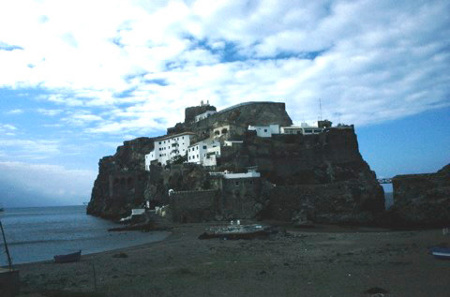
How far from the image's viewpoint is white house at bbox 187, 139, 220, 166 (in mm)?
61531

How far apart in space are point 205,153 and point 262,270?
147ft

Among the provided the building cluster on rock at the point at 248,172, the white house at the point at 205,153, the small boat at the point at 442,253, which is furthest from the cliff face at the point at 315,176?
the small boat at the point at 442,253

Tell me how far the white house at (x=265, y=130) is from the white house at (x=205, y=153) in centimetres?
821

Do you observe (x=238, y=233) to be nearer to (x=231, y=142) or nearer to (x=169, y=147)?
(x=231, y=142)

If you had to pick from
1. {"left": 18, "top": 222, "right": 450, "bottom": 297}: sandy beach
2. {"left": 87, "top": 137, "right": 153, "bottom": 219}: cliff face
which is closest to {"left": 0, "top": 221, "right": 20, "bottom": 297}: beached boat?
{"left": 18, "top": 222, "right": 450, "bottom": 297}: sandy beach

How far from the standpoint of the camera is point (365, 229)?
136 feet

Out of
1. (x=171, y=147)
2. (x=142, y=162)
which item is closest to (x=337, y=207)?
(x=171, y=147)

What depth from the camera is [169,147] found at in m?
78.8

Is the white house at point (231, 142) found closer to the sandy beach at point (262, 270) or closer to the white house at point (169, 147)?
the white house at point (169, 147)

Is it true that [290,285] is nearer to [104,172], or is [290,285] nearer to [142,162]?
[142,162]

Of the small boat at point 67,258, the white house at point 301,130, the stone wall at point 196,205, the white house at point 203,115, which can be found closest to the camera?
the small boat at point 67,258

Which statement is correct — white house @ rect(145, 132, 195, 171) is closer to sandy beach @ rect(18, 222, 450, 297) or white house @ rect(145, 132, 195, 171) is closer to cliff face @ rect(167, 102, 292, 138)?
cliff face @ rect(167, 102, 292, 138)

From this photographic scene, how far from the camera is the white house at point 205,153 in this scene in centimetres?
6153

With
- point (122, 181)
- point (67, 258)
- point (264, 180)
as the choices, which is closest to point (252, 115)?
point (264, 180)
